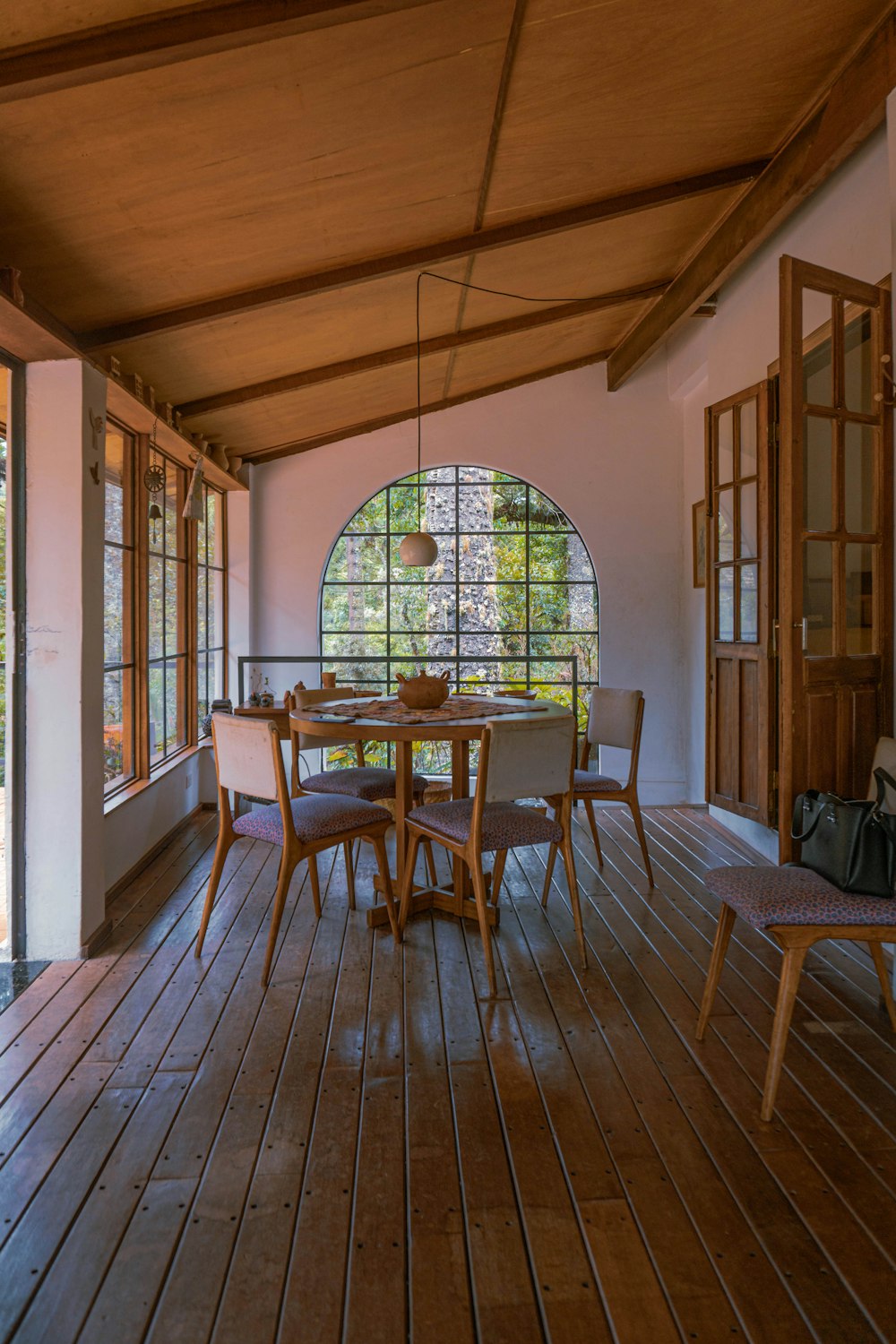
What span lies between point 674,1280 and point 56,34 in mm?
2765

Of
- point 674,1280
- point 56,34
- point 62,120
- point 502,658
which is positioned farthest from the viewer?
point 502,658

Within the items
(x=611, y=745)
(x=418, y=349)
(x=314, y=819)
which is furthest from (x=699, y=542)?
(x=314, y=819)

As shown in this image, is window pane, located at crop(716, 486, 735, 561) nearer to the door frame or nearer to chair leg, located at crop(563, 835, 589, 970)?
chair leg, located at crop(563, 835, 589, 970)

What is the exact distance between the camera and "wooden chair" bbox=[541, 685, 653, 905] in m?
4.02

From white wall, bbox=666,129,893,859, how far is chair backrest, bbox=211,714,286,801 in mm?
2700

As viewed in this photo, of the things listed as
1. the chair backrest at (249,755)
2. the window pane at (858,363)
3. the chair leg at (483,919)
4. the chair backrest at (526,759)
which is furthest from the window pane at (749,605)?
the chair backrest at (249,755)

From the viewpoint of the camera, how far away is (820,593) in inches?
131

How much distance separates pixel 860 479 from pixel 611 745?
63.9 inches

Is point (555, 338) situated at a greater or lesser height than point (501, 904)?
greater

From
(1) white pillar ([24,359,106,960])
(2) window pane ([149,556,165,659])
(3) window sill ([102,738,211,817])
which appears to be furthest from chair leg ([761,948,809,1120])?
(2) window pane ([149,556,165,659])

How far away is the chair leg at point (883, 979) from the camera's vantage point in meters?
2.62

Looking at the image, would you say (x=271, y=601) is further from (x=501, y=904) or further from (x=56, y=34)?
(x=56, y=34)

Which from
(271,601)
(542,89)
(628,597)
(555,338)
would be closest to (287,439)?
(271,601)

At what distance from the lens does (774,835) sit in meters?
4.61
